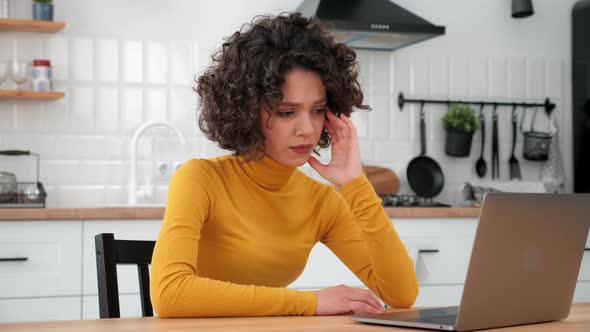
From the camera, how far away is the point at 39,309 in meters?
2.94

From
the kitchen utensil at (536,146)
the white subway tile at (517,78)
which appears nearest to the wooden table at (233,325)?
the kitchen utensil at (536,146)

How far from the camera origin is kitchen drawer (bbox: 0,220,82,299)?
2922 mm

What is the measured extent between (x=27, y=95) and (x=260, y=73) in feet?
6.76

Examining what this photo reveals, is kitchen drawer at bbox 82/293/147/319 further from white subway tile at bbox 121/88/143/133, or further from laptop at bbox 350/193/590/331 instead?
laptop at bbox 350/193/590/331

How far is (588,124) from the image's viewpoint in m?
4.30

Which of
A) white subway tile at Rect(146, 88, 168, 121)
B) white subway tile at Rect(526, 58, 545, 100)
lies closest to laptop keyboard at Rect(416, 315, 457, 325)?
white subway tile at Rect(146, 88, 168, 121)

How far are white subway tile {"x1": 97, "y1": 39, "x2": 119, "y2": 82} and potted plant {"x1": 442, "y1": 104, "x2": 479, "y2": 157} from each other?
5.49ft

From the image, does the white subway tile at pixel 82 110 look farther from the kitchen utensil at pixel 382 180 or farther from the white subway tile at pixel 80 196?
the kitchen utensil at pixel 382 180

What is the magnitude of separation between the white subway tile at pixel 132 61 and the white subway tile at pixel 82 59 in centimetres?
15

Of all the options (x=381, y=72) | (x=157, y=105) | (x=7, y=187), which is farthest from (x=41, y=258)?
(x=381, y=72)

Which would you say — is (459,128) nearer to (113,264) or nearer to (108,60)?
(108,60)

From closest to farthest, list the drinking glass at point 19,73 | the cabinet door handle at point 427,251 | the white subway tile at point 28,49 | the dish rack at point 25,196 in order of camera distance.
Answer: the dish rack at point 25,196 → the cabinet door handle at point 427,251 → the drinking glass at point 19,73 → the white subway tile at point 28,49

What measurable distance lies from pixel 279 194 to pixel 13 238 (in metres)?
1.50

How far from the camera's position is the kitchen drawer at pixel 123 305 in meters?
2.99
